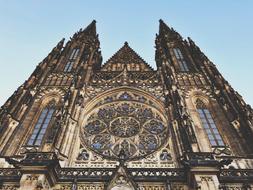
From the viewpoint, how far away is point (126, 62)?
22.2 m

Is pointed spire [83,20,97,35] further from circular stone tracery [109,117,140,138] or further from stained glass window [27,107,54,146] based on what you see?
circular stone tracery [109,117,140,138]

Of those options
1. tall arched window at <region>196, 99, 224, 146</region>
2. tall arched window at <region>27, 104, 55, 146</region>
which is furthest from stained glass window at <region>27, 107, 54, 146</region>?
tall arched window at <region>196, 99, 224, 146</region>

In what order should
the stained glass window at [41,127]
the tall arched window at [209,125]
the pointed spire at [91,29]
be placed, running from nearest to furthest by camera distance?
1. the tall arched window at [209,125]
2. the stained glass window at [41,127]
3. the pointed spire at [91,29]

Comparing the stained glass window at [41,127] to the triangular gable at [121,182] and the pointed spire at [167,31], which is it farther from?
the pointed spire at [167,31]

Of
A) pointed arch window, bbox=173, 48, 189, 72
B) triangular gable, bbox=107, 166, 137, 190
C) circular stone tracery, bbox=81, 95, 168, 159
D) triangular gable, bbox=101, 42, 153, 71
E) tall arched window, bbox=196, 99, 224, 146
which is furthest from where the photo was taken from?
triangular gable, bbox=101, 42, 153, 71

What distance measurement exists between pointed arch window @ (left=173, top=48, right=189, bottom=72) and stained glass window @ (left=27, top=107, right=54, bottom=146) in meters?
9.53

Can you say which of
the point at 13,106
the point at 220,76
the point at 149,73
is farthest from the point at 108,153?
the point at 220,76

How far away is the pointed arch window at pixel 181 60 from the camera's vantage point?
806 inches

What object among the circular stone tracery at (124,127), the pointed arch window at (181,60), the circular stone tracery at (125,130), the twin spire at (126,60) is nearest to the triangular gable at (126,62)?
the twin spire at (126,60)

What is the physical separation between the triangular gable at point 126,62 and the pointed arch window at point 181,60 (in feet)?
7.26

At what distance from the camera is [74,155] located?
1310 centimetres

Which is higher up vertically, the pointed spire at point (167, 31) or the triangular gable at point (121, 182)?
the pointed spire at point (167, 31)

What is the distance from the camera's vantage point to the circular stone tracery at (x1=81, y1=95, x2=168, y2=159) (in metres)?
13.5

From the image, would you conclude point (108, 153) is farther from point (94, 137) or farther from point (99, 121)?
point (99, 121)
